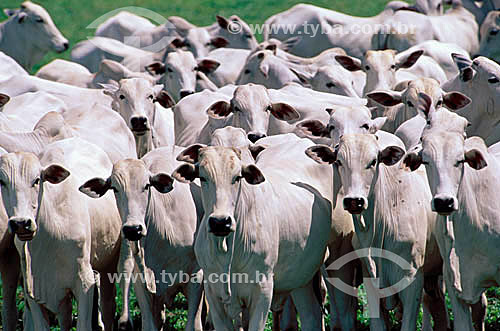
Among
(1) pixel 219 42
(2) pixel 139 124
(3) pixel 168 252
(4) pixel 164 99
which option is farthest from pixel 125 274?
(1) pixel 219 42

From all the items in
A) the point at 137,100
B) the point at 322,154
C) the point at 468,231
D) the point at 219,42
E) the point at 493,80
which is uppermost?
the point at 322,154

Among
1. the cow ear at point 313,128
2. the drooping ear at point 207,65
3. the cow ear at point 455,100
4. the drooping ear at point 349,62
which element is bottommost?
the drooping ear at point 207,65

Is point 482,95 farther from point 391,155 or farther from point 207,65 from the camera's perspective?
point 207,65

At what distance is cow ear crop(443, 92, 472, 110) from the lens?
34.8ft

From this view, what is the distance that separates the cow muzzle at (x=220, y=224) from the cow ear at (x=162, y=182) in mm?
1024

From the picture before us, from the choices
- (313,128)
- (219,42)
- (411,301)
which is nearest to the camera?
(411,301)

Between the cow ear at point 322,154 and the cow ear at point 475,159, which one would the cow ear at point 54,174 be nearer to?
the cow ear at point 322,154

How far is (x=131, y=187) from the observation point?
28.0ft

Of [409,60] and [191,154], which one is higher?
[191,154]

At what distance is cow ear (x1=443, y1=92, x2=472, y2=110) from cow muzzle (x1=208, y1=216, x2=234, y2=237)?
3834 mm

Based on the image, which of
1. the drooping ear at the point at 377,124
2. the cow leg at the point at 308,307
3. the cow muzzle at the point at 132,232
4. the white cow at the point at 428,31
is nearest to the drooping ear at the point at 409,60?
the drooping ear at the point at 377,124

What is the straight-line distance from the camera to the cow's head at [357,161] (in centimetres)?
820

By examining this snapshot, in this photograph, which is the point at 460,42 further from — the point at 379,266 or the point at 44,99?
the point at 379,266

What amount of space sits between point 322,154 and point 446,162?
1.12m
